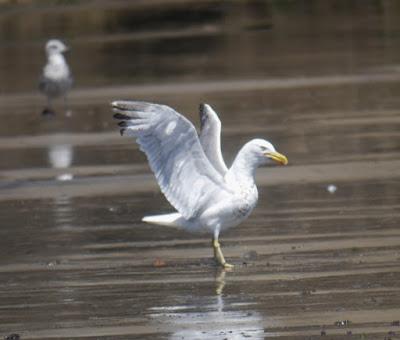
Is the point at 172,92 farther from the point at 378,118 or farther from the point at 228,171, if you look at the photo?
the point at 228,171

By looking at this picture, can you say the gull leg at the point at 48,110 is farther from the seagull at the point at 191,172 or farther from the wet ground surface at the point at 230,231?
the seagull at the point at 191,172

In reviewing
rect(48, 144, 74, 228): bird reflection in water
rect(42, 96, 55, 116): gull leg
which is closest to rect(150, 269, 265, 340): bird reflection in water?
rect(48, 144, 74, 228): bird reflection in water

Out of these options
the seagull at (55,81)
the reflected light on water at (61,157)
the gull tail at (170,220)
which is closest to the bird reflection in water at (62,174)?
the reflected light on water at (61,157)

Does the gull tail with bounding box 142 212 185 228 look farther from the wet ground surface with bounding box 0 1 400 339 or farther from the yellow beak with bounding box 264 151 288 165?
the yellow beak with bounding box 264 151 288 165

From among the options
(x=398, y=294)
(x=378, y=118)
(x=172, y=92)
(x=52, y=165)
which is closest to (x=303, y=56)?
(x=172, y=92)

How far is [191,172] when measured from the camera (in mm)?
12094

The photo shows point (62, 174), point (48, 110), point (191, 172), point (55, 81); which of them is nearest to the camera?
point (191, 172)

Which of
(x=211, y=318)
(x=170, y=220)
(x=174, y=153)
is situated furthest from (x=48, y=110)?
(x=211, y=318)

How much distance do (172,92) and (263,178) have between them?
30.1ft

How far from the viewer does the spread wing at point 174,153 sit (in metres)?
11.9

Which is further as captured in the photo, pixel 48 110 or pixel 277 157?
pixel 48 110

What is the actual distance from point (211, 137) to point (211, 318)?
2808mm

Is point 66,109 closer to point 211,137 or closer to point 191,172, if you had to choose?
point 211,137

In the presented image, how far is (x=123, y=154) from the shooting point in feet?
62.0
